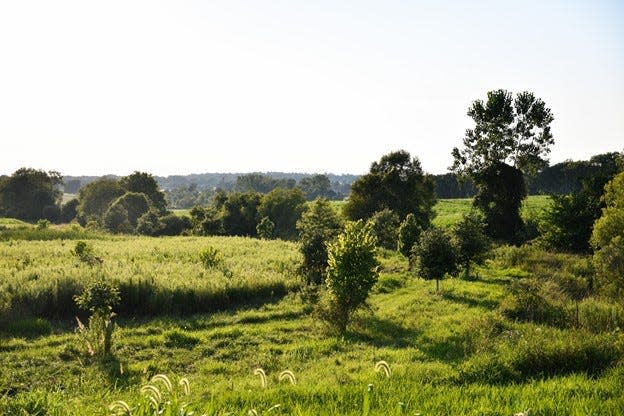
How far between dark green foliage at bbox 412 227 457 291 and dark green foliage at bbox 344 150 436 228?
30482 mm

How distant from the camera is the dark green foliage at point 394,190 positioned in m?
53.9

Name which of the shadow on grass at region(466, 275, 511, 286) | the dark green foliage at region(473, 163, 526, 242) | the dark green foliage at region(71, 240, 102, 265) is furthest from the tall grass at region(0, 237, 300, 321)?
the dark green foliage at region(473, 163, 526, 242)

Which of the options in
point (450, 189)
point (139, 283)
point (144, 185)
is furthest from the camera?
point (450, 189)

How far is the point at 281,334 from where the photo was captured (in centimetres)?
1766

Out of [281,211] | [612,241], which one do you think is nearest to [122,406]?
[612,241]

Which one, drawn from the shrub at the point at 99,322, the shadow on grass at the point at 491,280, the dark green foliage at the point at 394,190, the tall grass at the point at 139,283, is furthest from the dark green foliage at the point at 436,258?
the dark green foliage at the point at 394,190

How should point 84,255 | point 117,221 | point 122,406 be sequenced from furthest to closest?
point 117,221 < point 84,255 < point 122,406

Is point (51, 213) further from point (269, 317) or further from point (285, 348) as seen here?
point (285, 348)

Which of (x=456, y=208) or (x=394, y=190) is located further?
(x=456, y=208)

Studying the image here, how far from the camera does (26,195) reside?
94875 millimetres

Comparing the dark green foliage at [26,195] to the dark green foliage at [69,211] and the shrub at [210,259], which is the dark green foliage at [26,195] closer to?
the dark green foliage at [69,211]

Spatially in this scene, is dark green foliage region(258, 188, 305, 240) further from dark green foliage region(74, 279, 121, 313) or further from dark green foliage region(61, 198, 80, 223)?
dark green foliage region(61, 198, 80, 223)

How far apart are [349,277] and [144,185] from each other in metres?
82.3

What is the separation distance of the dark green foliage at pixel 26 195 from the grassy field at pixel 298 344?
72.5m
